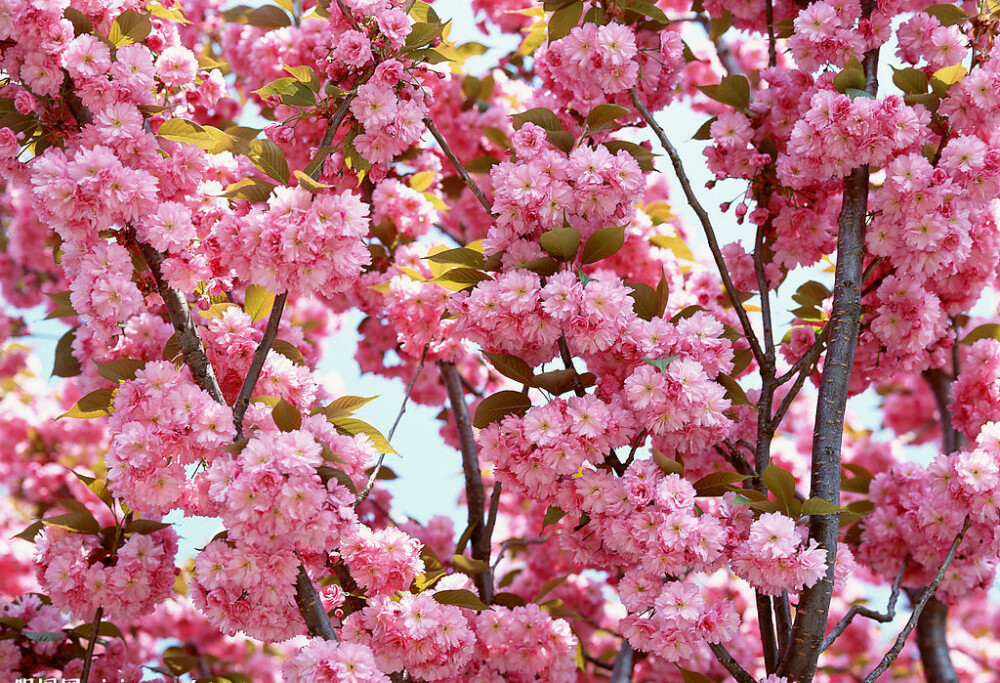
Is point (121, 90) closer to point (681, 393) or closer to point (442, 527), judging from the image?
point (681, 393)

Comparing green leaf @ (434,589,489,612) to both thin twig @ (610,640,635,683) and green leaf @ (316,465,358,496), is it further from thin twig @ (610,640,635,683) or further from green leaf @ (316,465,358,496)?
thin twig @ (610,640,635,683)

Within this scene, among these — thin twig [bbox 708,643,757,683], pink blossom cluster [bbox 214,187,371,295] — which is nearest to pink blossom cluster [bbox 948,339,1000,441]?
thin twig [bbox 708,643,757,683]

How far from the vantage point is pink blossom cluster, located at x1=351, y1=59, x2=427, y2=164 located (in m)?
2.42

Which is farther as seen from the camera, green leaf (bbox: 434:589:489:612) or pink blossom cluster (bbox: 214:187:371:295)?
green leaf (bbox: 434:589:489:612)

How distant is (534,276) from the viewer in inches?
91.7

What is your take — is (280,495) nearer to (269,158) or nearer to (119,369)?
(119,369)

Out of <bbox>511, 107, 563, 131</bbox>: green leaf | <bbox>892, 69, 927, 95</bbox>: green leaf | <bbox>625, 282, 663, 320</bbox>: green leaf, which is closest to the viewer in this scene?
<bbox>625, 282, 663, 320</bbox>: green leaf

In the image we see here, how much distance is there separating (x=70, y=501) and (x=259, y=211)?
1.44m

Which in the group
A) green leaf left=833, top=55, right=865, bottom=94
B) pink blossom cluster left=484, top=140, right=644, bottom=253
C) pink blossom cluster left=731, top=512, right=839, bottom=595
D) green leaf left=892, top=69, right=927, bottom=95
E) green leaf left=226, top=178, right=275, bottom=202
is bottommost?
pink blossom cluster left=731, top=512, right=839, bottom=595

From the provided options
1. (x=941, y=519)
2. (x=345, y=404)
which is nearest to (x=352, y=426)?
(x=345, y=404)

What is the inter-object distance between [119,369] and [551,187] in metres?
1.32

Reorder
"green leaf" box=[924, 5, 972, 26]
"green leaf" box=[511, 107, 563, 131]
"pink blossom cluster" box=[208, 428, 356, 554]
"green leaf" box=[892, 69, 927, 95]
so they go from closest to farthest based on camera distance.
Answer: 1. "pink blossom cluster" box=[208, 428, 356, 554]
2. "green leaf" box=[511, 107, 563, 131]
3. "green leaf" box=[892, 69, 927, 95]
4. "green leaf" box=[924, 5, 972, 26]

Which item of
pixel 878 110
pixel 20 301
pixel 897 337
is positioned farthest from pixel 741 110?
pixel 20 301

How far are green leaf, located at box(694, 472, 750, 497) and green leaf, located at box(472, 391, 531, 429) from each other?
1.75 feet
